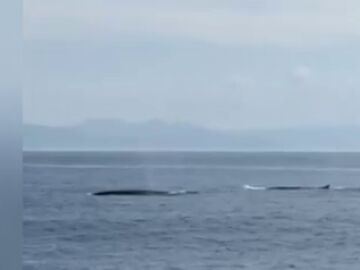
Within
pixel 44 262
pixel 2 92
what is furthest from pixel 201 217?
pixel 2 92

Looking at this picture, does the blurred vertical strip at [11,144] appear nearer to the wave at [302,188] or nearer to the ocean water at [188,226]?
the ocean water at [188,226]

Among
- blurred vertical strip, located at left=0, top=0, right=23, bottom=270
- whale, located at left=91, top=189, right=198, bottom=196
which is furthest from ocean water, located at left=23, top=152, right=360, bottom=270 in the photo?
blurred vertical strip, located at left=0, top=0, right=23, bottom=270

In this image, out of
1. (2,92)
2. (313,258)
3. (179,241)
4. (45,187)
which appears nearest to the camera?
(2,92)

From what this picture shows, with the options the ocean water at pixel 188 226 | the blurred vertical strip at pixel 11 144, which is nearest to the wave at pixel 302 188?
the ocean water at pixel 188 226

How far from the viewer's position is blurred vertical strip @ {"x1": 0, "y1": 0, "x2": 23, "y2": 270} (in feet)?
2.77

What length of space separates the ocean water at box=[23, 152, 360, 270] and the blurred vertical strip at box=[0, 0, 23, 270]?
355 inches

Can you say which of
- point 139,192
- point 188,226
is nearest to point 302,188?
point 139,192

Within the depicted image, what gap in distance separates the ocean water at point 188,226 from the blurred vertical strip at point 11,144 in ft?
29.6

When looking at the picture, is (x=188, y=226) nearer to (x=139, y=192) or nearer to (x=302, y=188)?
(x=139, y=192)

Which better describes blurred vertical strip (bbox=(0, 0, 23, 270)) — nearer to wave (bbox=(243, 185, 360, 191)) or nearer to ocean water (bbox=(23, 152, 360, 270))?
ocean water (bbox=(23, 152, 360, 270))

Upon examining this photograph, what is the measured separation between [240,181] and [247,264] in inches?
359

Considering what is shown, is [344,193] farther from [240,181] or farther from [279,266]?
[279,266]

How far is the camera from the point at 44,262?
10492 millimetres

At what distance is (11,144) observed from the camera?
33.1 inches
